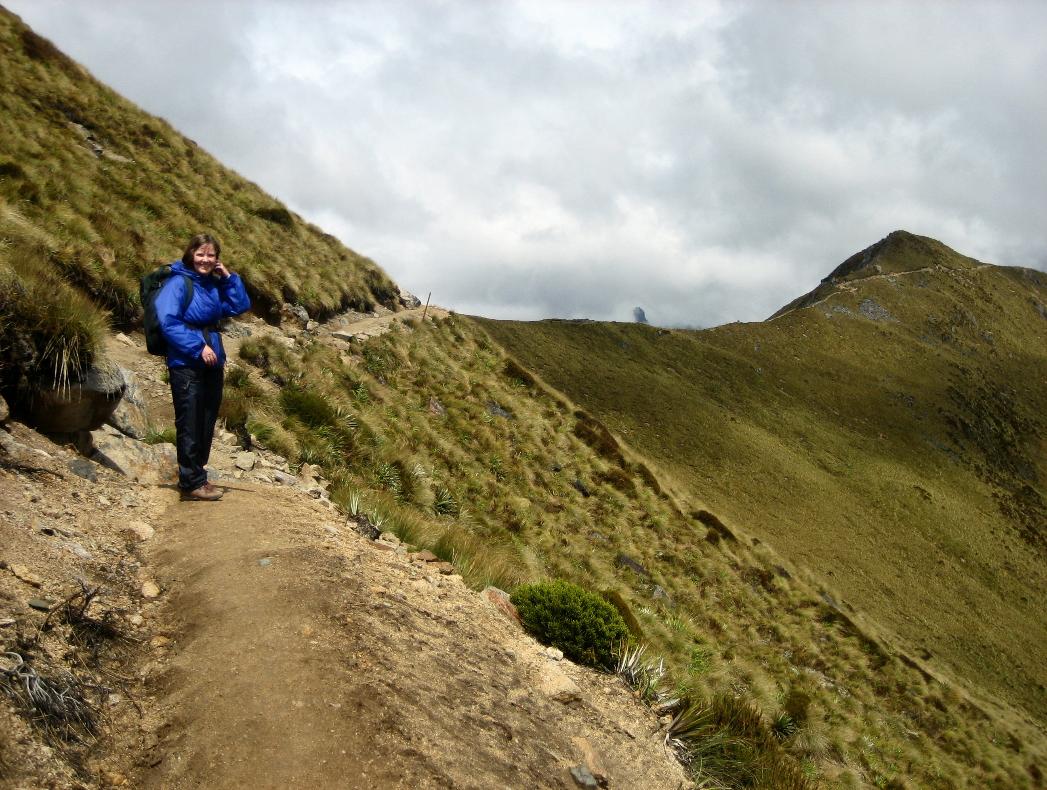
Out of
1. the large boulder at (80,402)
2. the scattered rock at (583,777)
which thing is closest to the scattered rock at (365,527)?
the large boulder at (80,402)

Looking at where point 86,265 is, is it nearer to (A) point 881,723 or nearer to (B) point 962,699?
(A) point 881,723

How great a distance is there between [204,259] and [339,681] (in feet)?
18.7

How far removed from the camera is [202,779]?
149 inches

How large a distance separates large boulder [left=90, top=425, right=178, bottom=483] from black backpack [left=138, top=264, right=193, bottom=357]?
1.66 m

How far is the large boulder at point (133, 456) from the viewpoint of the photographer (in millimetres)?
7969

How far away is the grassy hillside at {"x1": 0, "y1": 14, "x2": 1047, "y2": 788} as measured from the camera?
11383 millimetres

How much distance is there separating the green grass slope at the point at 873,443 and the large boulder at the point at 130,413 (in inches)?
1048

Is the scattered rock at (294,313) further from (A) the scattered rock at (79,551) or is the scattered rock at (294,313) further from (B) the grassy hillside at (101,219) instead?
(A) the scattered rock at (79,551)

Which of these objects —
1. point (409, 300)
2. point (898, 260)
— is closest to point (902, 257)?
point (898, 260)

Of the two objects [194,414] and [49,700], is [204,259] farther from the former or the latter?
[49,700]

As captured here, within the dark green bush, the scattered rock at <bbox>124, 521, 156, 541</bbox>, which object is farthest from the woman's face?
the dark green bush

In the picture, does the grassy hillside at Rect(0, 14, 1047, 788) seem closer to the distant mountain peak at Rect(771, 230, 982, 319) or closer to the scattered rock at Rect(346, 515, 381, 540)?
the scattered rock at Rect(346, 515, 381, 540)

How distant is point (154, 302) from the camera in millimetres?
7469

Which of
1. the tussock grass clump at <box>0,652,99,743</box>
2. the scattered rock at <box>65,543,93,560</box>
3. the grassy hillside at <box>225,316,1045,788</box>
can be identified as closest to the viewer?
the tussock grass clump at <box>0,652,99,743</box>
